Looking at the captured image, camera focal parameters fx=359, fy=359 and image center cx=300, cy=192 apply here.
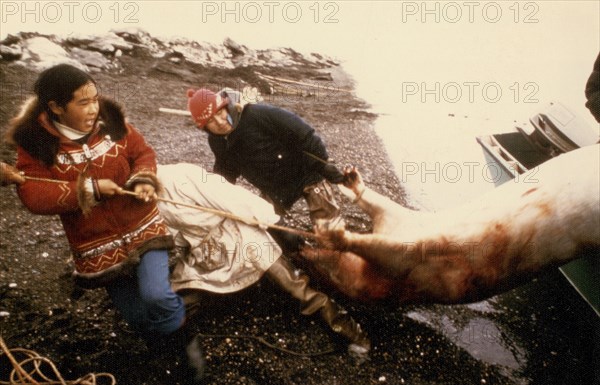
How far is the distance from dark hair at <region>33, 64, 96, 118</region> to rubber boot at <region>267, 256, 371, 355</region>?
6.13 feet

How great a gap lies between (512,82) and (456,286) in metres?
16.7

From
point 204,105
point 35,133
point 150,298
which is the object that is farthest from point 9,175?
point 204,105

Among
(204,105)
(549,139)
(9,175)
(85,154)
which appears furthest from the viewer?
(549,139)

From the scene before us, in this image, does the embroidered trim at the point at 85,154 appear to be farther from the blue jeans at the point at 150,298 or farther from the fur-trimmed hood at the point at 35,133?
the blue jeans at the point at 150,298

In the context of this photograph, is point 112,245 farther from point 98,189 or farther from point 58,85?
point 58,85

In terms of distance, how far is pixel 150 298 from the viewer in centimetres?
230

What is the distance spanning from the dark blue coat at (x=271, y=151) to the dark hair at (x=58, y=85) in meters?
1.57

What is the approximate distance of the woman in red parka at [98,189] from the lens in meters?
2.11

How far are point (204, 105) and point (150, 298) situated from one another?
5.82 ft

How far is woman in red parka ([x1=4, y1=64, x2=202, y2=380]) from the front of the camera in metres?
2.11

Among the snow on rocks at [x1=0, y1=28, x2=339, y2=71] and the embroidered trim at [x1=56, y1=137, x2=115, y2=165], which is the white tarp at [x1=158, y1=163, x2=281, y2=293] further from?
the snow on rocks at [x1=0, y1=28, x2=339, y2=71]

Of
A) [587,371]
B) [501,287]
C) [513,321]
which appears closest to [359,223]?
[513,321]

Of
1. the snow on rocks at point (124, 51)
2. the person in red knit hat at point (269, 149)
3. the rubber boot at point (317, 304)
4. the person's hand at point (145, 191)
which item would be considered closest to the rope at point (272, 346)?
the rubber boot at point (317, 304)

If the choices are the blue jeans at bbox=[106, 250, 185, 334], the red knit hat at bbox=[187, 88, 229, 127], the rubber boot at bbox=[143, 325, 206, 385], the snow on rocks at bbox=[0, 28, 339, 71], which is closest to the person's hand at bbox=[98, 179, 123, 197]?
the blue jeans at bbox=[106, 250, 185, 334]
